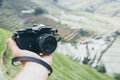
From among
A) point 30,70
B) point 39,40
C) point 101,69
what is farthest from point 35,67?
point 101,69

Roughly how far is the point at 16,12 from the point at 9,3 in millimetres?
Answer: 6149

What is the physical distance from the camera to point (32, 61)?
8.30 feet

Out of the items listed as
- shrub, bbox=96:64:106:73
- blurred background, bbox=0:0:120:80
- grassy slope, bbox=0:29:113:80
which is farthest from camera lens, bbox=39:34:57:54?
shrub, bbox=96:64:106:73

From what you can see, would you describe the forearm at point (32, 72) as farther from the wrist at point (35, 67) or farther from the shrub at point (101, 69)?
the shrub at point (101, 69)

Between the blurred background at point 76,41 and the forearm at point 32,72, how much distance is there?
2474 cm

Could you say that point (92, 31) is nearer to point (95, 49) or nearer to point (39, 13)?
point (39, 13)

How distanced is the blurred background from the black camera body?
79.6 feet

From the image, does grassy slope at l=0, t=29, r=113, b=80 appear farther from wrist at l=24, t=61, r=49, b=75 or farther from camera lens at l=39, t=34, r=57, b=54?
wrist at l=24, t=61, r=49, b=75

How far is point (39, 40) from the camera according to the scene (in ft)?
9.20

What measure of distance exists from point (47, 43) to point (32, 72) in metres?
0.54

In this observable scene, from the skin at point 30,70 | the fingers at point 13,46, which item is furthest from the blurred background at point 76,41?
the skin at point 30,70

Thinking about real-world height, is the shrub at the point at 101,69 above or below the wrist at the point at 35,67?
below

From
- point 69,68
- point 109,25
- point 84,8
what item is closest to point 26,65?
point 69,68

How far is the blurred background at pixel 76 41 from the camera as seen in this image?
183 feet
